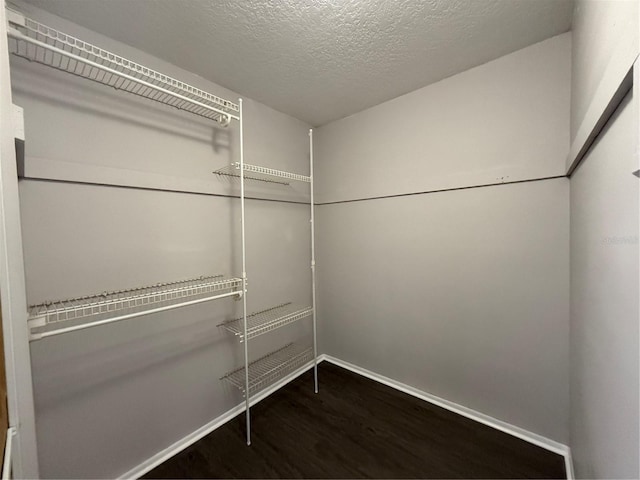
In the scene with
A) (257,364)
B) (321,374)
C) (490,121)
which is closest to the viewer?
(490,121)

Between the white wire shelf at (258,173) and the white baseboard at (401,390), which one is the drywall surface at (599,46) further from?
the white baseboard at (401,390)

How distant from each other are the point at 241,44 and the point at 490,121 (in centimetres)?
162

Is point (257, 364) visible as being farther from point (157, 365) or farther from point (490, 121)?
point (490, 121)

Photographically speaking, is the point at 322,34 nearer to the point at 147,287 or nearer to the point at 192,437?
the point at 147,287

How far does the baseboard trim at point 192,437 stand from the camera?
1.40 metres

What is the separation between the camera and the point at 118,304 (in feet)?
4.23

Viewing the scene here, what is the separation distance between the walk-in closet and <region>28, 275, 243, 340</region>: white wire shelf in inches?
0.6

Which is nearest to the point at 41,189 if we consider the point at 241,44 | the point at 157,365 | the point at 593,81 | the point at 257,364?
the point at 157,365

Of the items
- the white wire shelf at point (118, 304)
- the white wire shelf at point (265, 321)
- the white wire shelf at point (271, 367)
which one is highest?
the white wire shelf at point (118, 304)

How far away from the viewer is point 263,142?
208 centimetres

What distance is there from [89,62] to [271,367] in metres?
2.12

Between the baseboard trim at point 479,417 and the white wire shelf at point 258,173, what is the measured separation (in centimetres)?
185

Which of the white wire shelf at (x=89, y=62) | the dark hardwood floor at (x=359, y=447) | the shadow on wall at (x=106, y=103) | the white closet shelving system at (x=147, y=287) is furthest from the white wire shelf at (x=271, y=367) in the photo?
the white wire shelf at (x=89, y=62)

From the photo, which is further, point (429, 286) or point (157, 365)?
point (429, 286)
